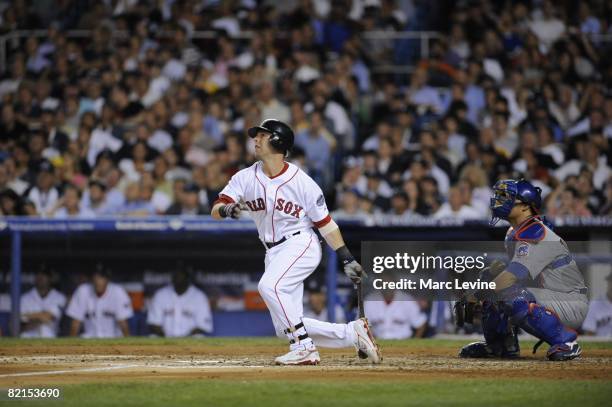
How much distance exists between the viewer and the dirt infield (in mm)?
6566

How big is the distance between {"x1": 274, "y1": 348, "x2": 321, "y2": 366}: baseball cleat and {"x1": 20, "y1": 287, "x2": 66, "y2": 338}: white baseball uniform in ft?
14.9

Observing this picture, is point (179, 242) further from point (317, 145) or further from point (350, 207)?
point (317, 145)

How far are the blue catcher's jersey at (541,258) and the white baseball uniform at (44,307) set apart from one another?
5.37m

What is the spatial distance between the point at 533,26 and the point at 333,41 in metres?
2.66

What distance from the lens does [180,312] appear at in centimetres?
1123

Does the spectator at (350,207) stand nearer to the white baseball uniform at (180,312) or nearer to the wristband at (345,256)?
the white baseball uniform at (180,312)

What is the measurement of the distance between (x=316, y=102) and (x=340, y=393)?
7.96 meters

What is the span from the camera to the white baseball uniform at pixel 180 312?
1120cm

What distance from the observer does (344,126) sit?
13.6 m

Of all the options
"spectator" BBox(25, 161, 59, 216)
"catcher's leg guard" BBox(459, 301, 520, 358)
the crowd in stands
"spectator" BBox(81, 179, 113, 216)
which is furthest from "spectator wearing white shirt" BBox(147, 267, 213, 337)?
"catcher's leg guard" BBox(459, 301, 520, 358)

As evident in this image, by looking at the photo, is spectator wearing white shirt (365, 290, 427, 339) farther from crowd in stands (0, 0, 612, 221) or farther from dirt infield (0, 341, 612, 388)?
dirt infield (0, 341, 612, 388)

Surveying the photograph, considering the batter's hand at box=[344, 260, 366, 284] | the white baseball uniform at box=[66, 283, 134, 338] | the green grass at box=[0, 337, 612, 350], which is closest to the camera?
the batter's hand at box=[344, 260, 366, 284]

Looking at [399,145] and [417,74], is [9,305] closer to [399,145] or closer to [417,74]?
[399,145]

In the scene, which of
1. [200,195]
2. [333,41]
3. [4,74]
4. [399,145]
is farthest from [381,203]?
[4,74]
